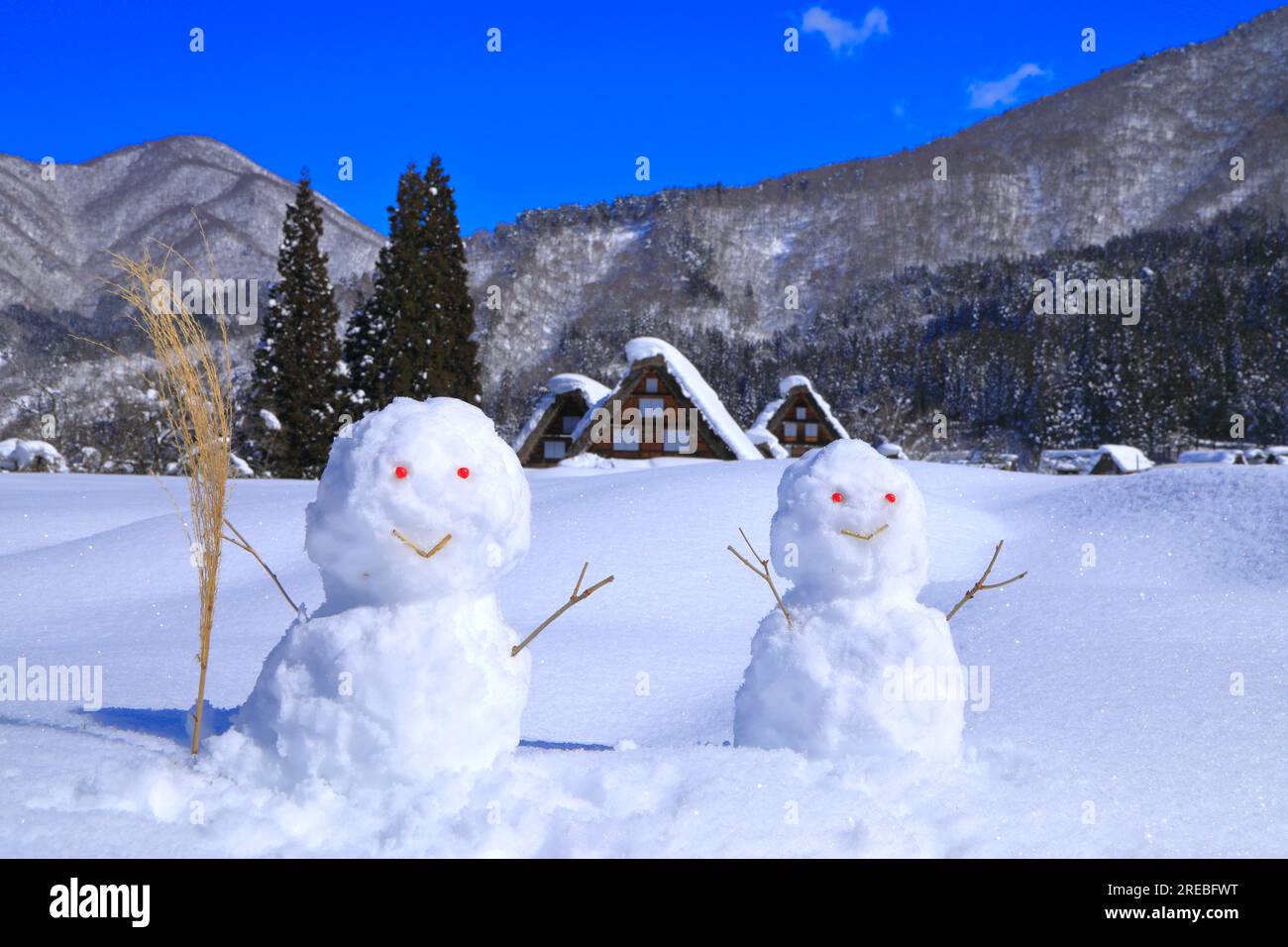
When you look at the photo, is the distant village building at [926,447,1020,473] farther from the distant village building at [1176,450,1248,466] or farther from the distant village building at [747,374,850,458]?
the distant village building at [747,374,850,458]

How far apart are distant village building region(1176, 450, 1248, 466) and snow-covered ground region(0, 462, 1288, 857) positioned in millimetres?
27780

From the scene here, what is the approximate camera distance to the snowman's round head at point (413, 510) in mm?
2848

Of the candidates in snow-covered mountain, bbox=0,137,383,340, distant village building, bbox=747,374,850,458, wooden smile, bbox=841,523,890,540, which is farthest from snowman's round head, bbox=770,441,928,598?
snow-covered mountain, bbox=0,137,383,340

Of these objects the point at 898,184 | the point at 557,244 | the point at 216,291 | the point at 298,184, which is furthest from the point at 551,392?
the point at 898,184

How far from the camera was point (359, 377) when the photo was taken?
20.4 m

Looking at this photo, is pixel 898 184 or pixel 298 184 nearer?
pixel 298 184

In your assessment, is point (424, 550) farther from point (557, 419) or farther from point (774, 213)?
point (774, 213)

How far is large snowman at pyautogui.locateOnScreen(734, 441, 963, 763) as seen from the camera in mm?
3430

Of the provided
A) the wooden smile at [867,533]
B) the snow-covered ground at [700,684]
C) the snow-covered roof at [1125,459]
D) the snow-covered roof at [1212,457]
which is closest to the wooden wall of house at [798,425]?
the snow-covered ground at [700,684]
